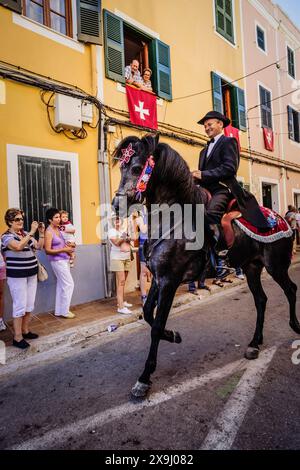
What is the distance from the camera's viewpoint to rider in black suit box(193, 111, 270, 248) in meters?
3.33

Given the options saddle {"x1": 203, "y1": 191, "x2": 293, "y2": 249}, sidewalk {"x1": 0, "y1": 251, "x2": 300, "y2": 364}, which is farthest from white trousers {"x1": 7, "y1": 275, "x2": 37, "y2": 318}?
saddle {"x1": 203, "y1": 191, "x2": 293, "y2": 249}

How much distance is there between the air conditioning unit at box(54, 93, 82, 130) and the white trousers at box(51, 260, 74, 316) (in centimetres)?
297

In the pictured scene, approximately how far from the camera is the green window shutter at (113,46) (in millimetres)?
7254

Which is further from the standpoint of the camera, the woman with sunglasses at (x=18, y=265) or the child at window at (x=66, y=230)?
the child at window at (x=66, y=230)

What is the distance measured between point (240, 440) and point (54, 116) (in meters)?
6.42

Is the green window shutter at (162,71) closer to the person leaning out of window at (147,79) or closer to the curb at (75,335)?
the person leaning out of window at (147,79)

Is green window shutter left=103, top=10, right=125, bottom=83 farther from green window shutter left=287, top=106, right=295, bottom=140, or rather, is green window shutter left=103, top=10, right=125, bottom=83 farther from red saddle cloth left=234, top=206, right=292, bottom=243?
green window shutter left=287, top=106, right=295, bottom=140

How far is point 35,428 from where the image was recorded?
7.89 feet

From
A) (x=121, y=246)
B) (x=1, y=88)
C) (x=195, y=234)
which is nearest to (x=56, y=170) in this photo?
(x=1, y=88)

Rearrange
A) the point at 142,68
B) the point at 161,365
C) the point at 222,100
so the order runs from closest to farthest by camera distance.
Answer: the point at 161,365, the point at 142,68, the point at 222,100

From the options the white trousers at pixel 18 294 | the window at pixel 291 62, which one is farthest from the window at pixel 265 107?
the white trousers at pixel 18 294

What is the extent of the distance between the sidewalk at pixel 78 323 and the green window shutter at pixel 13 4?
5989 mm
